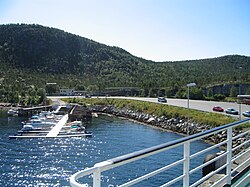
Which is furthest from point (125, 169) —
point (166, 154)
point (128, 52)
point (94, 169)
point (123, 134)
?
point (128, 52)

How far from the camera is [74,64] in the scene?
331 feet

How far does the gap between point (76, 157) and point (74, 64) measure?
265 feet

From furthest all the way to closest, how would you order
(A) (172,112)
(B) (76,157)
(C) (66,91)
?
(C) (66,91) < (A) (172,112) < (B) (76,157)

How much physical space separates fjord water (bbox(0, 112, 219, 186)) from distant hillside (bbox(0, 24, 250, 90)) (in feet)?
170

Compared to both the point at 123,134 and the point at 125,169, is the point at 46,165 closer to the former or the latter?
the point at 125,169

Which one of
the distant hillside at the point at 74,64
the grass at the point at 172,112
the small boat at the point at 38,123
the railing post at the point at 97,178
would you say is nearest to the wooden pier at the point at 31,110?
the grass at the point at 172,112

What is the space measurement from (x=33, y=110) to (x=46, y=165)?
39385 millimetres

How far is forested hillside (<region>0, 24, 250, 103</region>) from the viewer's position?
87438 millimetres

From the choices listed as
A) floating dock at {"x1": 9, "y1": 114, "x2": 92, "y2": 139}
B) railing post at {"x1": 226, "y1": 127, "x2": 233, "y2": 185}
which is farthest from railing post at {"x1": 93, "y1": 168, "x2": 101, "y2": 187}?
floating dock at {"x1": 9, "y1": 114, "x2": 92, "y2": 139}

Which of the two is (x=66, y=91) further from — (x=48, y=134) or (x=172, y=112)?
(x=48, y=134)

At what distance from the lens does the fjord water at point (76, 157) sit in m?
16.8

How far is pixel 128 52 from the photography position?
120 metres

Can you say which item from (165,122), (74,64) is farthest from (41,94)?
(74,64)

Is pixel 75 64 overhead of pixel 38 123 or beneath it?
overhead
